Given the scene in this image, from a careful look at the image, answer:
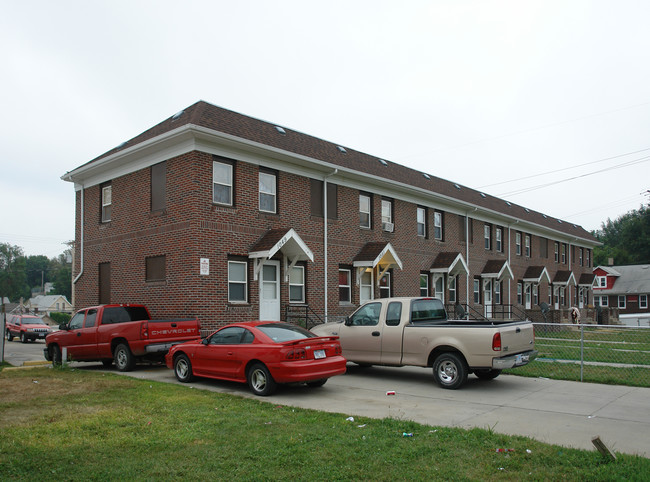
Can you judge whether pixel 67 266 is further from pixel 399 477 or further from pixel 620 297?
pixel 399 477

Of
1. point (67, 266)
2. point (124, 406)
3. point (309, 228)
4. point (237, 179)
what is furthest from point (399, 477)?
point (67, 266)

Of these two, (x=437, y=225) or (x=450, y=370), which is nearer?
(x=450, y=370)

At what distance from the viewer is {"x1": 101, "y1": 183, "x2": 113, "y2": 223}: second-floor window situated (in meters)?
19.7

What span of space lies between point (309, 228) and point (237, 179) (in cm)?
349

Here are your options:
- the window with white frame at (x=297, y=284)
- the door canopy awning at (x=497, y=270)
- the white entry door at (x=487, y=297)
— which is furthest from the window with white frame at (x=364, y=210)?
the white entry door at (x=487, y=297)

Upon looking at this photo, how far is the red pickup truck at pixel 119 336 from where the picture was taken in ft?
44.1

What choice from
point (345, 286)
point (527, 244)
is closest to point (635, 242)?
point (527, 244)

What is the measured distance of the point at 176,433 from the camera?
706 centimetres

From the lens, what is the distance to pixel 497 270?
99.2ft

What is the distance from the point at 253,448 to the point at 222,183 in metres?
11.5

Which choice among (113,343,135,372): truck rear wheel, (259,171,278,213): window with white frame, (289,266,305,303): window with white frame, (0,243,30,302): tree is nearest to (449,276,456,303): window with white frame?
(289,266,305,303): window with white frame

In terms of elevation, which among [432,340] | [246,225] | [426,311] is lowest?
[432,340]

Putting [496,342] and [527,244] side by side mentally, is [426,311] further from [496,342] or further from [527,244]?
[527,244]

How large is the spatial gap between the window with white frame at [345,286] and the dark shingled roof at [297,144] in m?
4.04
